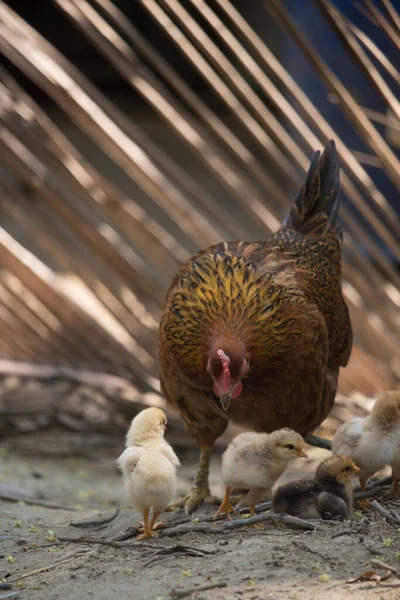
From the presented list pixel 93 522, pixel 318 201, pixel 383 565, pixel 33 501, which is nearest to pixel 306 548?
pixel 383 565

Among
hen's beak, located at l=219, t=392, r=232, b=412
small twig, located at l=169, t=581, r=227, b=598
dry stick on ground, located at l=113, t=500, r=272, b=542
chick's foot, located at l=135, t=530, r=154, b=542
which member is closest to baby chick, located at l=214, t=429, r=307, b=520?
dry stick on ground, located at l=113, t=500, r=272, b=542

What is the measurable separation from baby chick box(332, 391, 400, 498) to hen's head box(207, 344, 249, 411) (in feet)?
1.84

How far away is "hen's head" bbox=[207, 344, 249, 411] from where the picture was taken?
3.41 meters

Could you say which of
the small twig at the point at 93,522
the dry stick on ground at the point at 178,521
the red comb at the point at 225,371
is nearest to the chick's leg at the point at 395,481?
the dry stick on ground at the point at 178,521

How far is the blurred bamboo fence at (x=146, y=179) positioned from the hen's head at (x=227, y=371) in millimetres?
1307

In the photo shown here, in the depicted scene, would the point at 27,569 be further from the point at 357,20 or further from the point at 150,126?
the point at 150,126

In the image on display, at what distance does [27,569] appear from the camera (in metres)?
3.30

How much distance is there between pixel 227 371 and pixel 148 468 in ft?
1.60

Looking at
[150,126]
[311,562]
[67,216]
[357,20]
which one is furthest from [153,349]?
[150,126]

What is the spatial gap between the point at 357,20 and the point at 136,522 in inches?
192

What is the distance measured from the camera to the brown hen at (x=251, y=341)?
3.64m

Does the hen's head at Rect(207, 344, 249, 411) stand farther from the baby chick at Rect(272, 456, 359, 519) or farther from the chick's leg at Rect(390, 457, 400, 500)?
the chick's leg at Rect(390, 457, 400, 500)

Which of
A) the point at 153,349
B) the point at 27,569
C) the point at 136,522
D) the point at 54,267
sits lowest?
the point at 27,569

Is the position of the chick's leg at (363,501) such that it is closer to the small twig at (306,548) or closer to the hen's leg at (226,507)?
the hen's leg at (226,507)
